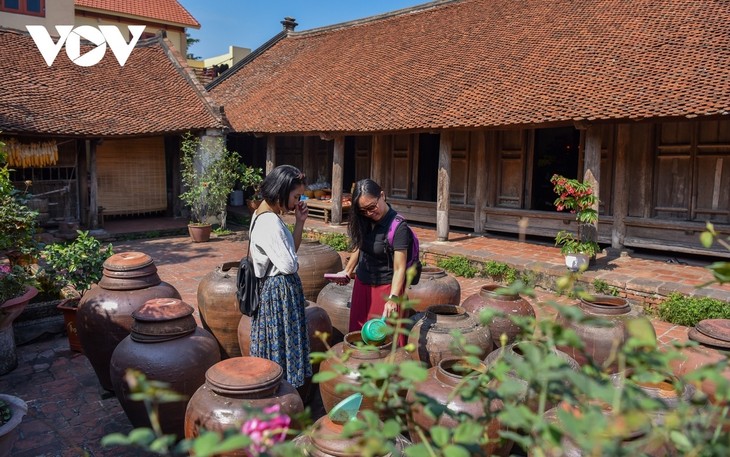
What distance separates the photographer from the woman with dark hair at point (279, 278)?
3578 mm

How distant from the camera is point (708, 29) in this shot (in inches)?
353

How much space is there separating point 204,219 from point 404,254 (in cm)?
1039

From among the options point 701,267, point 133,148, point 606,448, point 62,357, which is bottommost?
point 62,357

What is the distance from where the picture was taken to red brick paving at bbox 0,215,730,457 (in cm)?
408

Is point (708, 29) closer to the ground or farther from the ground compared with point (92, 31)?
closer to the ground

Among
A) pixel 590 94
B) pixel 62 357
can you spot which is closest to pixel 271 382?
pixel 62 357

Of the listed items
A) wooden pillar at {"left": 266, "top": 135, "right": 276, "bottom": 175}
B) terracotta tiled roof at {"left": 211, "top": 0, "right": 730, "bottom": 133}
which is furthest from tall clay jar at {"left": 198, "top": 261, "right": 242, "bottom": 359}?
wooden pillar at {"left": 266, "top": 135, "right": 276, "bottom": 175}

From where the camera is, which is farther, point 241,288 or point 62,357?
point 62,357

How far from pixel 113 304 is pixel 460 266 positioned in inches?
242

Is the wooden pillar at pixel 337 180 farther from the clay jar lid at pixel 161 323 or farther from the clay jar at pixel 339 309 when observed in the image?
the clay jar lid at pixel 161 323

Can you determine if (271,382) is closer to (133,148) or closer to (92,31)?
(133,148)

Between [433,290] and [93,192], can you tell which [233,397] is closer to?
[433,290]

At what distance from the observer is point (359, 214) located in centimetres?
397

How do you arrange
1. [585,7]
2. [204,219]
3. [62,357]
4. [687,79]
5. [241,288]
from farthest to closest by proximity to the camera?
1. [204,219]
2. [585,7]
3. [687,79]
4. [62,357]
5. [241,288]
